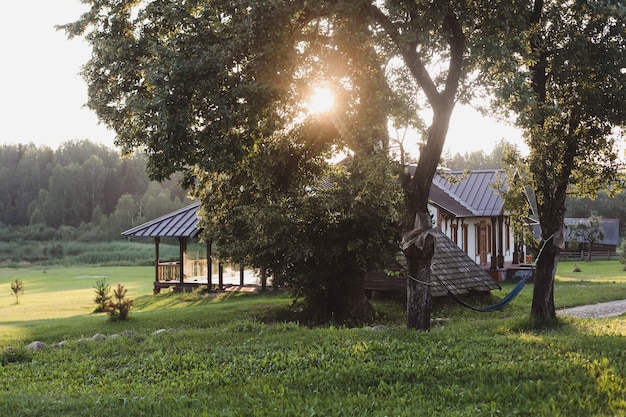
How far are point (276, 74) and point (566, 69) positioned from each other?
6732mm

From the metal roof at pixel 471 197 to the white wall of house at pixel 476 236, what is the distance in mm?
541

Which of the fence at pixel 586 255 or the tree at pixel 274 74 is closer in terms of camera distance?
the tree at pixel 274 74

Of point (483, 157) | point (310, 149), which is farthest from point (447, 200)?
point (483, 157)

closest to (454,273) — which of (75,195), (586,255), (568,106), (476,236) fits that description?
(568,106)

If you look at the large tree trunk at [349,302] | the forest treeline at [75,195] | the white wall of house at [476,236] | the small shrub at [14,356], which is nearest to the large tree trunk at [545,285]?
the large tree trunk at [349,302]

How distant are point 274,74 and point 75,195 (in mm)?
92856

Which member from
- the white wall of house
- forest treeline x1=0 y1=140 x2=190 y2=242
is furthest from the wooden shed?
forest treeline x1=0 y1=140 x2=190 y2=242

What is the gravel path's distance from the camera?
19.7m

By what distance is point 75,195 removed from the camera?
98.2m

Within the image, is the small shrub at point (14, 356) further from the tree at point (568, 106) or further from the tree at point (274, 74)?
the tree at point (568, 106)

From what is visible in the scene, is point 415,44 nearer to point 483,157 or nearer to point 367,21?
point 367,21

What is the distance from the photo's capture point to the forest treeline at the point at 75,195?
90.8 meters

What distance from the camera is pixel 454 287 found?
22.8 meters

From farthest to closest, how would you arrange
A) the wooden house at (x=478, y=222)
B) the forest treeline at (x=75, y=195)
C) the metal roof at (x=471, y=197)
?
1. the forest treeline at (x=75, y=195)
2. the metal roof at (x=471, y=197)
3. the wooden house at (x=478, y=222)
